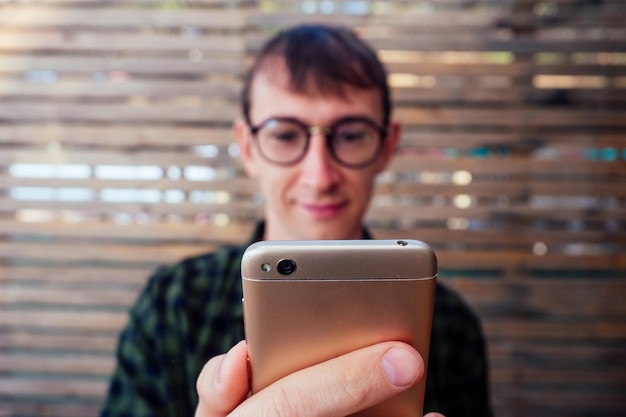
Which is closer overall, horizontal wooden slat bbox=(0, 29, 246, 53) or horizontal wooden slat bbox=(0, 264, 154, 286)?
horizontal wooden slat bbox=(0, 29, 246, 53)

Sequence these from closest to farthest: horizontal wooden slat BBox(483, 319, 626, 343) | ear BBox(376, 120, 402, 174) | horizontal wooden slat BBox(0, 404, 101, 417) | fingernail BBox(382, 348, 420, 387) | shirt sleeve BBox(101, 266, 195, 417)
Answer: fingernail BBox(382, 348, 420, 387) → shirt sleeve BBox(101, 266, 195, 417) → ear BBox(376, 120, 402, 174) → horizontal wooden slat BBox(483, 319, 626, 343) → horizontal wooden slat BBox(0, 404, 101, 417)

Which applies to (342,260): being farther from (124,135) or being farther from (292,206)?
(124,135)

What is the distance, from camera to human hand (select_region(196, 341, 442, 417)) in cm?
63

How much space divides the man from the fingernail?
54 cm

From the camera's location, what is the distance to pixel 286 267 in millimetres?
642

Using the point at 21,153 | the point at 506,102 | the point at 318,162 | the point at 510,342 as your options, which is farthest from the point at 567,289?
the point at 21,153

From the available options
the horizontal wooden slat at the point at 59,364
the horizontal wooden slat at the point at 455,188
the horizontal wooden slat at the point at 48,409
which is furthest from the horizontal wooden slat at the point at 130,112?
the horizontal wooden slat at the point at 48,409

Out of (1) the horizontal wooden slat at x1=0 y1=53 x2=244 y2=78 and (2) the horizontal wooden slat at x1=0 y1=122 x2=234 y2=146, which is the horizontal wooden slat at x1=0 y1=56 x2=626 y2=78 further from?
(2) the horizontal wooden slat at x1=0 y1=122 x2=234 y2=146

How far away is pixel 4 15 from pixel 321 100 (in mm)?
1834

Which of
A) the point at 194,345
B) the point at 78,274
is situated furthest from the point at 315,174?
the point at 78,274

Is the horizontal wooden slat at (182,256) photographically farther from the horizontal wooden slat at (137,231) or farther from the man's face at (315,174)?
the man's face at (315,174)

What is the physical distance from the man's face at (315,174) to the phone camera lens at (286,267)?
21.0 inches

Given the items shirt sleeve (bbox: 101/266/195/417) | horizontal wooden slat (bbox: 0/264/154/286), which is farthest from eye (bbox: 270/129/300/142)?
horizontal wooden slat (bbox: 0/264/154/286)

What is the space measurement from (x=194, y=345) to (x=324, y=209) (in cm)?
47
